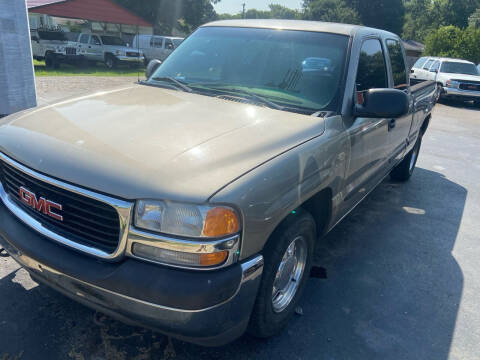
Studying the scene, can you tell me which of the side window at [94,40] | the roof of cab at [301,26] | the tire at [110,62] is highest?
the roof of cab at [301,26]

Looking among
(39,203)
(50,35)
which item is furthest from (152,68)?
(50,35)

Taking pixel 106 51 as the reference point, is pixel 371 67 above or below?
above

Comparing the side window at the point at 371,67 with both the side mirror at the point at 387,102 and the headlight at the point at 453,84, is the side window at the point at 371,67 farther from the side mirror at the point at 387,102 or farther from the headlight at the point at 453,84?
the headlight at the point at 453,84

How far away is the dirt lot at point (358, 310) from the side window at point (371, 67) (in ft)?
4.99

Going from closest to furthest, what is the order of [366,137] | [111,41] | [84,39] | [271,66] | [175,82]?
1. [271,66]
2. [366,137]
3. [175,82]
4. [84,39]
5. [111,41]

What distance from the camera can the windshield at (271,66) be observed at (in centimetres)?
301

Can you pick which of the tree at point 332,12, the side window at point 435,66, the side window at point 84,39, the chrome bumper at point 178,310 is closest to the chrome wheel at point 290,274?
the chrome bumper at point 178,310

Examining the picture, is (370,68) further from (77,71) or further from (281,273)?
(77,71)

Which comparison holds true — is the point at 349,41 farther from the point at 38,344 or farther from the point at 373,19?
the point at 373,19

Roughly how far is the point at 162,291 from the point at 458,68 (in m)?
18.2

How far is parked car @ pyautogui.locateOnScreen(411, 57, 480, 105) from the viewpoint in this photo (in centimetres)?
1571

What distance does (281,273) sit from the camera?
103 inches

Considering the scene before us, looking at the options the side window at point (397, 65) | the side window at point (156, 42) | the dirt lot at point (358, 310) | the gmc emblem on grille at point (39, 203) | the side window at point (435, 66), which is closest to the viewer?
the gmc emblem on grille at point (39, 203)

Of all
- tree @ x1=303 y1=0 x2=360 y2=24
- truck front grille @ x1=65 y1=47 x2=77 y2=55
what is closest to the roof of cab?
truck front grille @ x1=65 y1=47 x2=77 y2=55
